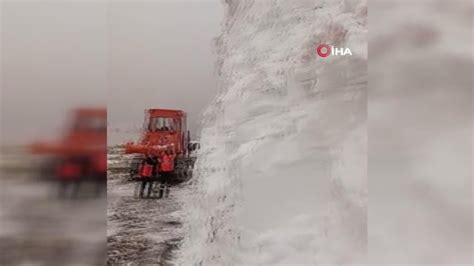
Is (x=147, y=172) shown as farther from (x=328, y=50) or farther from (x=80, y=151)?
(x=328, y=50)

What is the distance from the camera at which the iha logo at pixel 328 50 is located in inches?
61.2

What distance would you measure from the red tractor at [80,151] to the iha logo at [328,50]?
80 cm

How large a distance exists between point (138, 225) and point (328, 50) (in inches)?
36.7

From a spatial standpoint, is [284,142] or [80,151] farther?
[284,142]

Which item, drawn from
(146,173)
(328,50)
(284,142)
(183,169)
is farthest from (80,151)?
(328,50)

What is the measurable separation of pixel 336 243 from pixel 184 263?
56 cm

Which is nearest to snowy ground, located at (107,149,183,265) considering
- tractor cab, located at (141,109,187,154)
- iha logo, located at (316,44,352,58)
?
tractor cab, located at (141,109,187,154)

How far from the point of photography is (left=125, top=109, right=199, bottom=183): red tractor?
1489 millimetres

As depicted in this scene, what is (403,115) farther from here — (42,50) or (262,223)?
(42,50)

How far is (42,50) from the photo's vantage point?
1419 millimetres

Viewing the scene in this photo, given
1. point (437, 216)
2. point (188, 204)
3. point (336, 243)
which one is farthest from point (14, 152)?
point (437, 216)

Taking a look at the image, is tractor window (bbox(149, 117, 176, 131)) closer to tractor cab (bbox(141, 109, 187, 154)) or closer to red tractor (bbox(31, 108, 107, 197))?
A: tractor cab (bbox(141, 109, 187, 154))

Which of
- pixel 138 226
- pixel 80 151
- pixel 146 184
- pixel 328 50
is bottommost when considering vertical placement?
pixel 138 226

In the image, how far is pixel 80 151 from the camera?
1417mm
